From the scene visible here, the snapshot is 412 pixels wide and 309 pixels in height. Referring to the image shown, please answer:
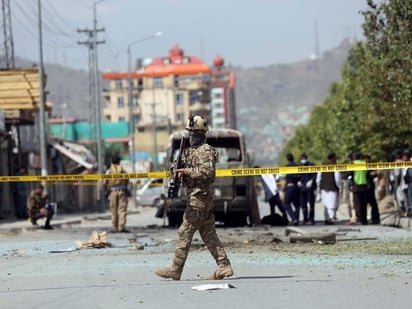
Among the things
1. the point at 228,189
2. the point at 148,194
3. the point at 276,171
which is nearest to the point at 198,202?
the point at 276,171

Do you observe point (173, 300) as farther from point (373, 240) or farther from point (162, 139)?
point (162, 139)

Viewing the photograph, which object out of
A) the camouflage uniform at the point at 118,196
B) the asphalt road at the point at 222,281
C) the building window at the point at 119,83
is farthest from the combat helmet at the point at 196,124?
the building window at the point at 119,83

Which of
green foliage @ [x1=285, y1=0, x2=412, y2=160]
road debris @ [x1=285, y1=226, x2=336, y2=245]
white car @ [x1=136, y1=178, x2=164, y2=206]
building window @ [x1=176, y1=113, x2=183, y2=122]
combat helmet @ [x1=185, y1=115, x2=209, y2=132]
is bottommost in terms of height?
white car @ [x1=136, y1=178, x2=164, y2=206]

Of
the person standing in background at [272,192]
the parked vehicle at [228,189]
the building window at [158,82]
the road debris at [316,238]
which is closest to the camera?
the road debris at [316,238]

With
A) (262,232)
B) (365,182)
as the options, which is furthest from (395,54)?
(262,232)

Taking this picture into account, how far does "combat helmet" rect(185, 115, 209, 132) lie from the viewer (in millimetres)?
11469

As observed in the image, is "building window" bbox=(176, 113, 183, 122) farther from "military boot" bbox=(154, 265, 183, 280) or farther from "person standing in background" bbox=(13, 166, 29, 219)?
"military boot" bbox=(154, 265, 183, 280)

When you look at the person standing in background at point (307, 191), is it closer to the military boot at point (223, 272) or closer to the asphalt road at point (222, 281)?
the asphalt road at point (222, 281)

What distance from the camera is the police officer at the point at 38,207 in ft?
86.9

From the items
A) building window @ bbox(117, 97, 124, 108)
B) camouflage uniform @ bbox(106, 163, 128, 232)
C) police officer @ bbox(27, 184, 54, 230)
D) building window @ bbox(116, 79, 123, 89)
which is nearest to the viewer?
camouflage uniform @ bbox(106, 163, 128, 232)

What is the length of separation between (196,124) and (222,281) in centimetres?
180

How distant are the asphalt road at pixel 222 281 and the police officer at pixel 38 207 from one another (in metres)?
7.12

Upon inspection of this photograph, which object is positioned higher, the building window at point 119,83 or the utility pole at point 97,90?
the building window at point 119,83

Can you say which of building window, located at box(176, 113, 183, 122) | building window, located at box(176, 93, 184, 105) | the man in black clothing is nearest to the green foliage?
the man in black clothing
